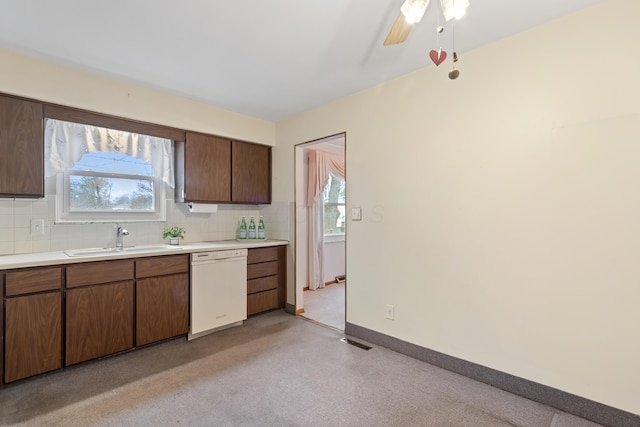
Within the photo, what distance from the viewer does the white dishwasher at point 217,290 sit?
2830 millimetres

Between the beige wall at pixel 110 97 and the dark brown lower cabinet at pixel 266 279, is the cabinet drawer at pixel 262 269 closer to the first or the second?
the dark brown lower cabinet at pixel 266 279

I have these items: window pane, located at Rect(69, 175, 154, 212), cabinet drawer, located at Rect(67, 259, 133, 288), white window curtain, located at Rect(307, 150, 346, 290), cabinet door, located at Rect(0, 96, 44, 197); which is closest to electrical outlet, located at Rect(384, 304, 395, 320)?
white window curtain, located at Rect(307, 150, 346, 290)

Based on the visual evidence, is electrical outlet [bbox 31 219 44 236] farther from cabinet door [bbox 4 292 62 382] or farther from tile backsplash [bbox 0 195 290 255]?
cabinet door [bbox 4 292 62 382]

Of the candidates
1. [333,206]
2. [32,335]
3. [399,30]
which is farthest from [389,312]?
[333,206]

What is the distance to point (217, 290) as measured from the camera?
2.98 meters

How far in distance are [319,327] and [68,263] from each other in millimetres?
2262

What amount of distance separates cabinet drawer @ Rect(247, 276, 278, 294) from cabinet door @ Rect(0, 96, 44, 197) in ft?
6.49

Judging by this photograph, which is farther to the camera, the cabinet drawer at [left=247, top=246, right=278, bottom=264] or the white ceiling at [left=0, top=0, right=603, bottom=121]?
the cabinet drawer at [left=247, top=246, right=278, bottom=264]

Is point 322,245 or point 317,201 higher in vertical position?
point 317,201

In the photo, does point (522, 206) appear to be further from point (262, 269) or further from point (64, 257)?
point (64, 257)

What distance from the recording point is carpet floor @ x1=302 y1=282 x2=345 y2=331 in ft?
11.0

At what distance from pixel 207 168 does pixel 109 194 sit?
3.13 ft

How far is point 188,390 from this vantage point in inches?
79.7

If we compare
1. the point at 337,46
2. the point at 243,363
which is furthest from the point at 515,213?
the point at 243,363
